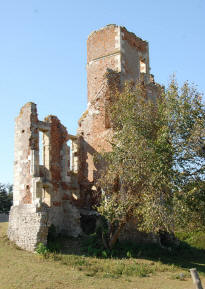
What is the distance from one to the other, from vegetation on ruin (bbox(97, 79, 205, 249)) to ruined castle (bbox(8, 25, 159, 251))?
339 cm

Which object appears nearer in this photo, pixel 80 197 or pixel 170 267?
pixel 170 267

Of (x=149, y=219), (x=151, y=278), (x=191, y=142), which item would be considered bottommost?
(x=151, y=278)

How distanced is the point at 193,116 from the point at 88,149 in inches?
322

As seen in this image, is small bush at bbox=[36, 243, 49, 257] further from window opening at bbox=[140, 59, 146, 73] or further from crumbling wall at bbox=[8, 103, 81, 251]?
window opening at bbox=[140, 59, 146, 73]

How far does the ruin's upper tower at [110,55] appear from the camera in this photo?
2197 centimetres

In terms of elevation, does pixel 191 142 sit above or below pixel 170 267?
above

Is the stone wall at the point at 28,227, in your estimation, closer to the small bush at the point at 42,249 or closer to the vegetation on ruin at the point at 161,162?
the small bush at the point at 42,249

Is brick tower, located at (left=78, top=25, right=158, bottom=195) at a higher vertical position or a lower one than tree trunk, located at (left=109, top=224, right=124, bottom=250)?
higher

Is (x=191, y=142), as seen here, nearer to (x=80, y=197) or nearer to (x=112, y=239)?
(x=112, y=239)

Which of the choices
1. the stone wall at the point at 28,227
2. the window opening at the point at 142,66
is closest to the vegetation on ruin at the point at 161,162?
the stone wall at the point at 28,227

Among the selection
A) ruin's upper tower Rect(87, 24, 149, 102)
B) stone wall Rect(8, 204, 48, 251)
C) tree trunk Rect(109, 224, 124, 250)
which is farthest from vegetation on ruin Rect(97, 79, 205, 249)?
ruin's upper tower Rect(87, 24, 149, 102)

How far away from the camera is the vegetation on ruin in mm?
Answer: 13570

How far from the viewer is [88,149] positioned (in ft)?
69.8

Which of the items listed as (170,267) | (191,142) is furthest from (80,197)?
(191,142)
